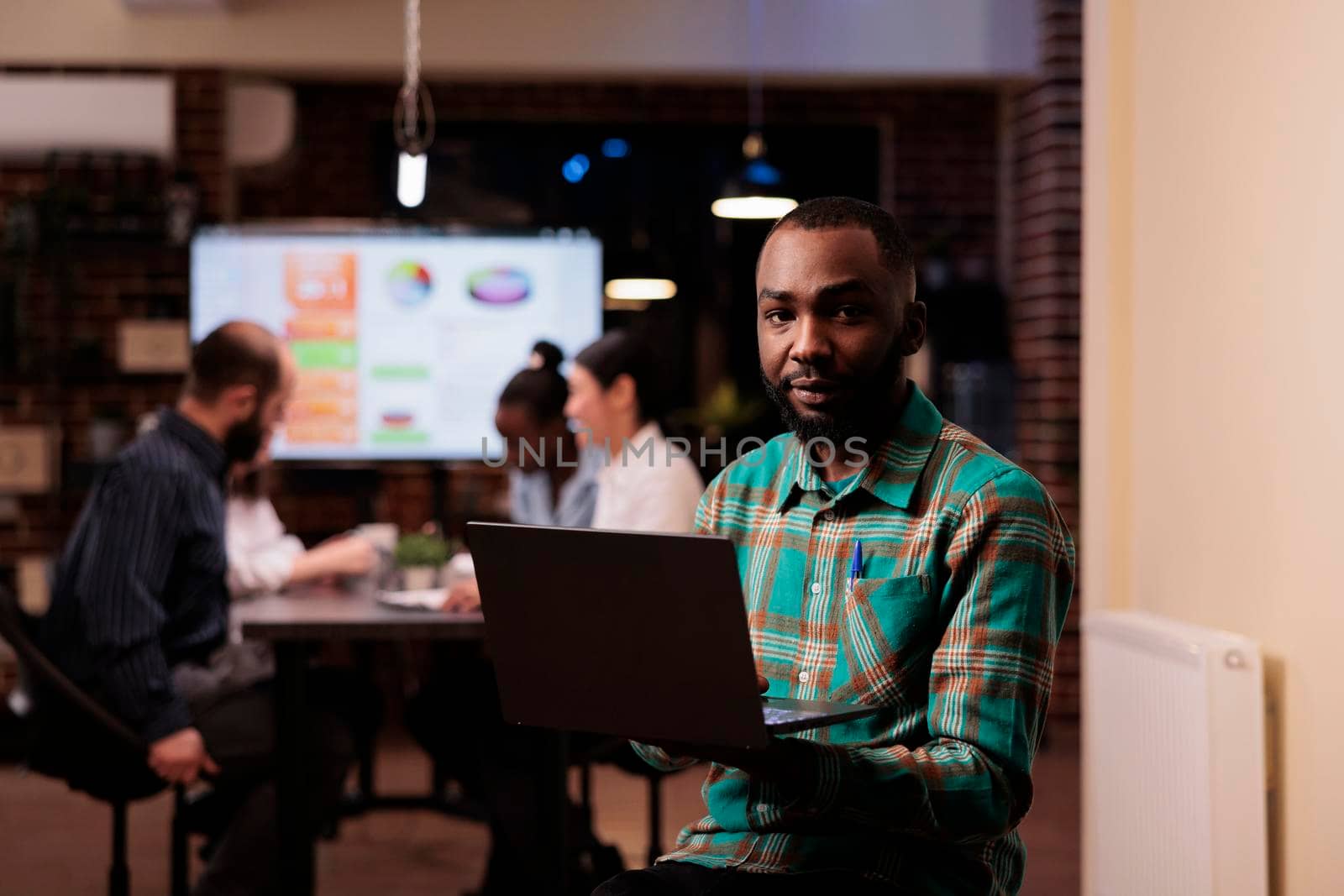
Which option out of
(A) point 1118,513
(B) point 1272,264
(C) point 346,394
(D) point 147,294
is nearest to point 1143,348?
(A) point 1118,513

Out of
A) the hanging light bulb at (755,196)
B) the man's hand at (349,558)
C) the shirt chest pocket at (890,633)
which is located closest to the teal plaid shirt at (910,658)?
the shirt chest pocket at (890,633)

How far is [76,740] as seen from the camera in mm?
2869

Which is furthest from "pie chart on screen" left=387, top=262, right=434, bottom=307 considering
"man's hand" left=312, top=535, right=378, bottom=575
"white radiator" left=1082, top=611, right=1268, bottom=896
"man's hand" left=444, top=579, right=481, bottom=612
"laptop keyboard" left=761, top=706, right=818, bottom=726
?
"laptop keyboard" left=761, top=706, right=818, bottom=726

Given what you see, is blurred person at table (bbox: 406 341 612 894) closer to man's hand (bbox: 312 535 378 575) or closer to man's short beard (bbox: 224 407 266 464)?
man's hand (bbox: 312 535 378 575)

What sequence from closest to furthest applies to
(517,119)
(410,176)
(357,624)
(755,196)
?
(357,624)
(410,176)
(755,196)
(517,119)

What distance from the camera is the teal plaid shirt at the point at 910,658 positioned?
1366mm

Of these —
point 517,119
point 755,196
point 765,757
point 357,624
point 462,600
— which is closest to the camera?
point 765,757

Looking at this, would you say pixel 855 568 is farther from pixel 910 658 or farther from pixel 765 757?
pixel 765 757

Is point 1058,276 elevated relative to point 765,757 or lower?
elevated

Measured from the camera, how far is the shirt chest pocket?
1472mm

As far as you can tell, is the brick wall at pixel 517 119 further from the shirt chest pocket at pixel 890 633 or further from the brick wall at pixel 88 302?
the shirt chest pocket at pixel 890 633

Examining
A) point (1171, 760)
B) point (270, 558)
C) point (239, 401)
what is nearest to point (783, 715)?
point (1171, 760)

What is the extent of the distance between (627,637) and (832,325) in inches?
16.5

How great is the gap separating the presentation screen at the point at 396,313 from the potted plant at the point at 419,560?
2.38m
